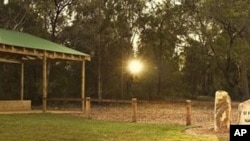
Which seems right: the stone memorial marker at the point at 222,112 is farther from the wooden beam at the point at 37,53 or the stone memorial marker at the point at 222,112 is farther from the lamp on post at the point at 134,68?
the lamp on post at the point at 134,68

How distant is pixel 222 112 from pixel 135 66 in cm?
2476

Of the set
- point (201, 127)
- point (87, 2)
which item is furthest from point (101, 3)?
point (201, 127)

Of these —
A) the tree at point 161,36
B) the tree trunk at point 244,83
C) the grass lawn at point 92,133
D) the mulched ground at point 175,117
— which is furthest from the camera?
the tree at point 161,36

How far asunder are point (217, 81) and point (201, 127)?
86.3 ft

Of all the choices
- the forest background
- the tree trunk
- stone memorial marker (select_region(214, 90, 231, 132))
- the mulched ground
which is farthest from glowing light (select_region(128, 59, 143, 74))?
stone memorial marker (select_region(214, 90, 231, 132))

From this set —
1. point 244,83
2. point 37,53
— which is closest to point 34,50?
point 37,53

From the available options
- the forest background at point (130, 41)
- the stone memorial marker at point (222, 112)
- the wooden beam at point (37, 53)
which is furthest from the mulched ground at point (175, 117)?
the forest background at point (130, 41)

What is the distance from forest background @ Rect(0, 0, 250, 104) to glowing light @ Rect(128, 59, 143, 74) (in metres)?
0.48

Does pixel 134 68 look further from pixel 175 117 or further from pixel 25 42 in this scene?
pixel 175 117

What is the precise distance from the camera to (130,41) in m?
34.3

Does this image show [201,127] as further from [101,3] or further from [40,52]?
[101,3]

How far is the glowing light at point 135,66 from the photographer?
34906 mm

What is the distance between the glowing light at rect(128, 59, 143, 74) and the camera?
3491cm

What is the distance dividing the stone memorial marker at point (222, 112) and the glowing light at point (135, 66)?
22.7m
